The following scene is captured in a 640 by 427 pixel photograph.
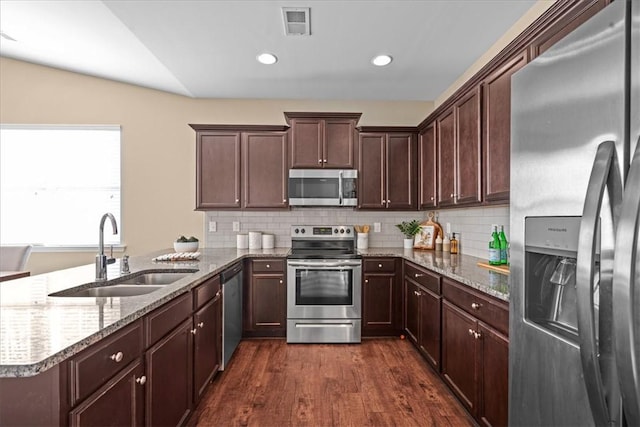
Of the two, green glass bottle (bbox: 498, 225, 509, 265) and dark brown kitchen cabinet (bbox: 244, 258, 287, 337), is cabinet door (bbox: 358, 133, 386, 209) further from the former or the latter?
green glass bottle (bbox: 498, 225, 509, 265)

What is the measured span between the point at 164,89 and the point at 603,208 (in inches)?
182

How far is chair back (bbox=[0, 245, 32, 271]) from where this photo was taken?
4102 millimetres

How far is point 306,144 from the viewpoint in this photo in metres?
4.08

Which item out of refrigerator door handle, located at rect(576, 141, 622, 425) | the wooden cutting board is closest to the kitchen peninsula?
the wooden cutting board

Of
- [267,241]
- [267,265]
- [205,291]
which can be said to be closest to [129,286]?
[205,291]

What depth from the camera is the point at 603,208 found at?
3.09 ft

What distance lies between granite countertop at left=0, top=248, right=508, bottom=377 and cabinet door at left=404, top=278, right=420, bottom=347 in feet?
2.47

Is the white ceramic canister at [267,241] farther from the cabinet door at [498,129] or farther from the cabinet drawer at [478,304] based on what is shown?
the cabinet door at [498,129]

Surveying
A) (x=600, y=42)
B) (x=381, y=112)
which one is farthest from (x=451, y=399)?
(x=381, y=112)

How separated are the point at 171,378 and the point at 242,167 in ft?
8.52

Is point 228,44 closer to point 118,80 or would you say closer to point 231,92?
point 231,92

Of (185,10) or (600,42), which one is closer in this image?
(600,42)

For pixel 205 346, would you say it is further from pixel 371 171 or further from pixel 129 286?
pixel 371 171

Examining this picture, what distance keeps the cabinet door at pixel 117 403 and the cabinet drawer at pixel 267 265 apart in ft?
7.34
